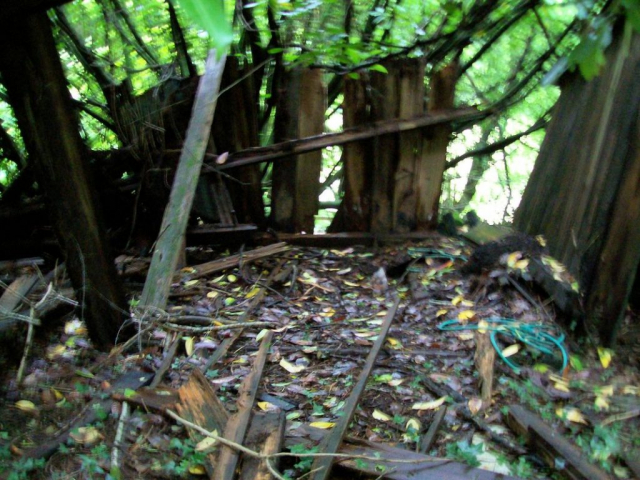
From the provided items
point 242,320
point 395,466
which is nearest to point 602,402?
point 395,466

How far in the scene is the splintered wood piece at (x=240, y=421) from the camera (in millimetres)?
2197

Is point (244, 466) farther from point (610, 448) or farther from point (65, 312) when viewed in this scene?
point (65, 312)

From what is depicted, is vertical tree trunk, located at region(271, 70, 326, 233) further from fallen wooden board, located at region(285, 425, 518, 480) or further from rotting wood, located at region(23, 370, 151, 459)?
fallen wooden board, located at region(285, 425, 518, 480)

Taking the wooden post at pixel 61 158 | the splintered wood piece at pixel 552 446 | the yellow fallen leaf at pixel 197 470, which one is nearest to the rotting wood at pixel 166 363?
the wooden post at pixel 61 158

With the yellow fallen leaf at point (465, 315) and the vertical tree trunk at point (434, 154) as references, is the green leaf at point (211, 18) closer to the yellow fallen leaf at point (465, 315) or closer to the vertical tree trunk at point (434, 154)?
the yellow fallen leaf at point (465, 315)

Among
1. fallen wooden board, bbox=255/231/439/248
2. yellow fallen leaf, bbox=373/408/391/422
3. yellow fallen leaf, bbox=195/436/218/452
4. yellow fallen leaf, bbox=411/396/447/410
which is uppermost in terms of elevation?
fallen wooden board, bbox=255/231/439/248

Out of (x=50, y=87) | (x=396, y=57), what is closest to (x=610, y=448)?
(x=50, y=87)

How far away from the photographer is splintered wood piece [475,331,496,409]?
2.92 metres

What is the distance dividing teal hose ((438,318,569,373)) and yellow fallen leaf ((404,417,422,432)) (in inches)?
31.9

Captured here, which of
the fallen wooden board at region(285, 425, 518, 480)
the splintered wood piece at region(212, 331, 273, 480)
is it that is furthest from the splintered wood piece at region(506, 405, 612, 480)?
the splintered wood piece at region(212, 331, 273, 480)

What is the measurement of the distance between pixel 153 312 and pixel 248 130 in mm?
2346

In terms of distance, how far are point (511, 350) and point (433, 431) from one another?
99 cm

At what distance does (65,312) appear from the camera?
11.8 feet

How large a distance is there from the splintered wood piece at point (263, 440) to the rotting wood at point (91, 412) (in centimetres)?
79
